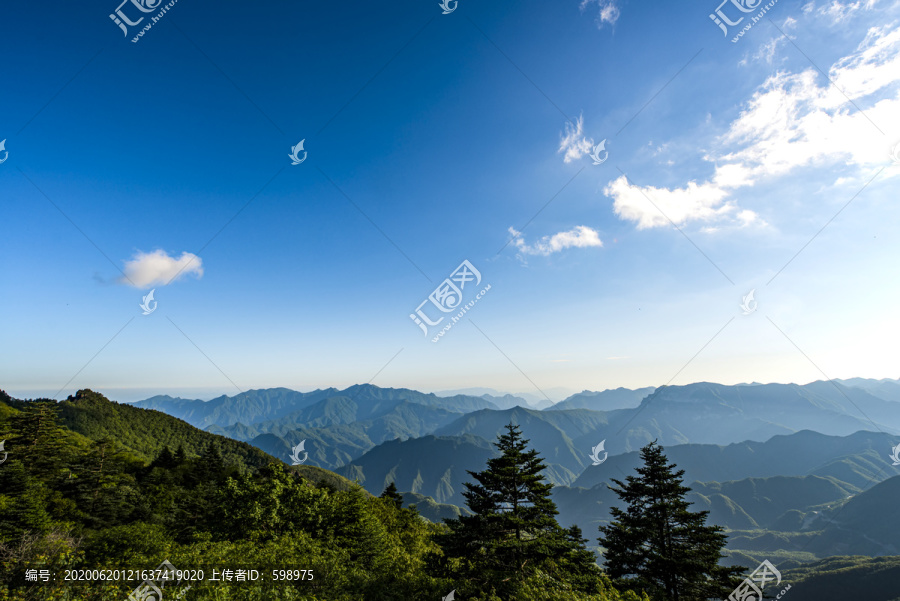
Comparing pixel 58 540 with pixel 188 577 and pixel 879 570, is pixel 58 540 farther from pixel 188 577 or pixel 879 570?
pixel 879 570

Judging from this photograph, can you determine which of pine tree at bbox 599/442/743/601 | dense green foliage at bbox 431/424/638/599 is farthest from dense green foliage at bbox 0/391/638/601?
pine tree at bbox 599/442/743/601

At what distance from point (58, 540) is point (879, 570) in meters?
322

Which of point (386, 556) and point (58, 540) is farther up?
point (58, 540)

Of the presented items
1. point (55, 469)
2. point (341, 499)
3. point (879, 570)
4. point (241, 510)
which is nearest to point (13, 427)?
point (55, 469)

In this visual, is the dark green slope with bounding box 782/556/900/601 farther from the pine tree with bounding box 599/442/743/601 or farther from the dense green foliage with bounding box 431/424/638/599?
the dense green foliage with bounding box 431/424/638/599

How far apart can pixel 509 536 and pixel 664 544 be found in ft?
54.5

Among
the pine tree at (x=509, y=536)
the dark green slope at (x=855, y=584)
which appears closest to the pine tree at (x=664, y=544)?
the pine tree at (x=509, y=536)

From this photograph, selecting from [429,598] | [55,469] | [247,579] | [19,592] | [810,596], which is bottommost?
[810,596]

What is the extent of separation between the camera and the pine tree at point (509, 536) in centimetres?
2381

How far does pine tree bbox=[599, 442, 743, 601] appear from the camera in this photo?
92.8 feet

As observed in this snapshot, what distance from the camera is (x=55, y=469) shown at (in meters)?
56.7

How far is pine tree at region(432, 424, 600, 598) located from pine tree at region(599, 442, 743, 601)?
5966 millimetres
